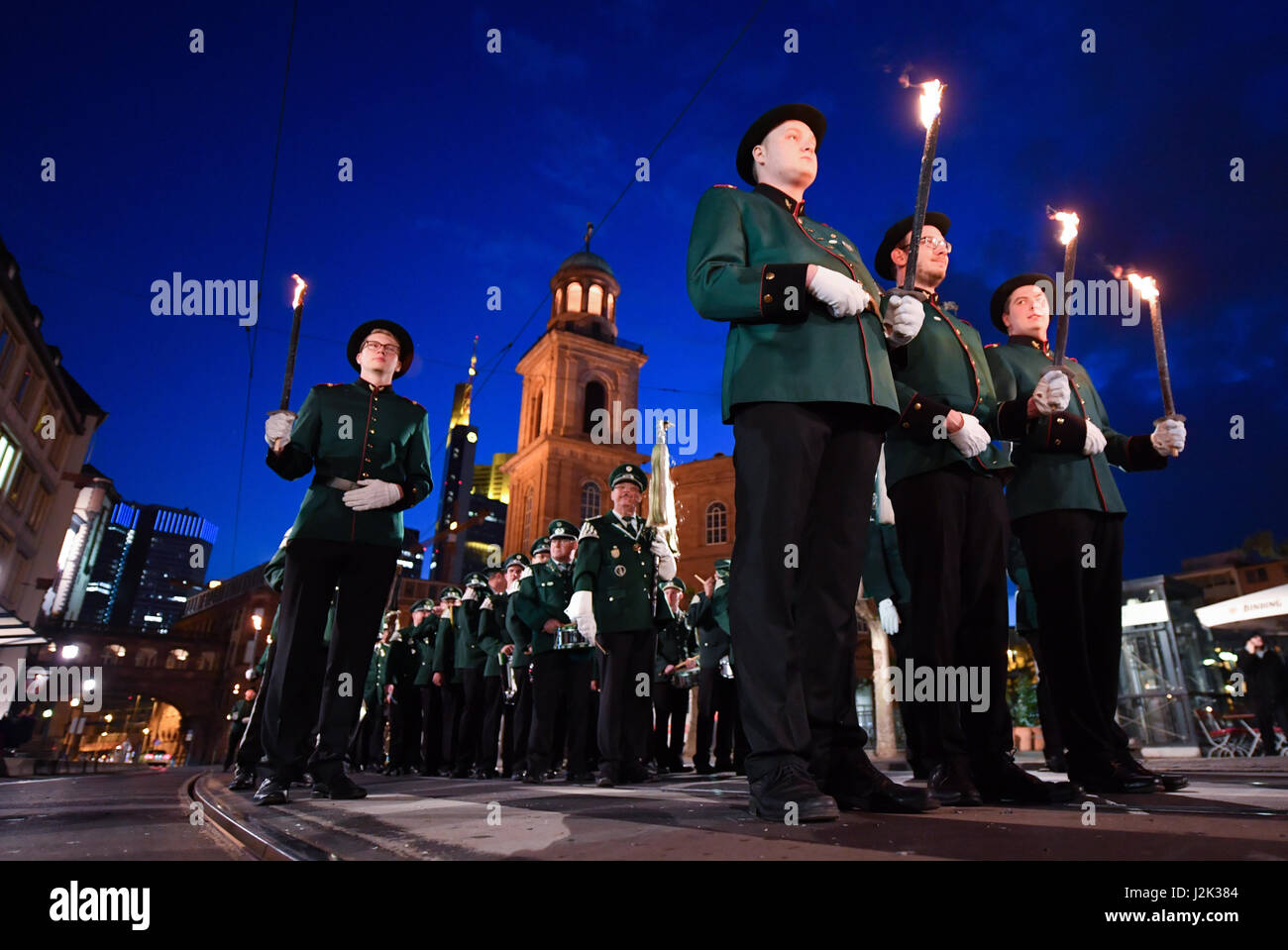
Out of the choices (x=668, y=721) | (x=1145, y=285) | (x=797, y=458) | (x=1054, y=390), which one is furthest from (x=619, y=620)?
(x=668, y=721)

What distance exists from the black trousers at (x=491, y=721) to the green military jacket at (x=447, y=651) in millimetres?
869

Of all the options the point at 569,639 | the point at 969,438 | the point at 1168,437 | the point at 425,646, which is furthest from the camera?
the point at 425,646

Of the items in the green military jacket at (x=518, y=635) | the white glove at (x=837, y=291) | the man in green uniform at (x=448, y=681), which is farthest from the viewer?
the man in green uniform at (x=448, y=681)

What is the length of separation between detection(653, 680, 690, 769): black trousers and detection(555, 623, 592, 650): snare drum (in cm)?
368

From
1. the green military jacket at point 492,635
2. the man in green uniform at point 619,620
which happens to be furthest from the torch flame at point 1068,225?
the green military jacket at point 492,635

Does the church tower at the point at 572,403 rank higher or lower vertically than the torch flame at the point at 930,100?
higher

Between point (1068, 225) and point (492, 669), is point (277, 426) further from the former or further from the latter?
point (492, 669)

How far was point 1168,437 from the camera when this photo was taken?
14.0 feet

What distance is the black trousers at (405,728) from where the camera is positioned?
437 inches

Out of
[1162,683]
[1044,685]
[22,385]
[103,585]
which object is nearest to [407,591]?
[22,385]

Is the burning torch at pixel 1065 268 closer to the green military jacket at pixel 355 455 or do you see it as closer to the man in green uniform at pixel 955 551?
the man in green uniform at pixel 955 551

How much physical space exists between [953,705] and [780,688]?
124cm

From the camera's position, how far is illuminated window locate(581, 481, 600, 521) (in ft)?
160

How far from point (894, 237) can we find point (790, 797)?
137 inches
